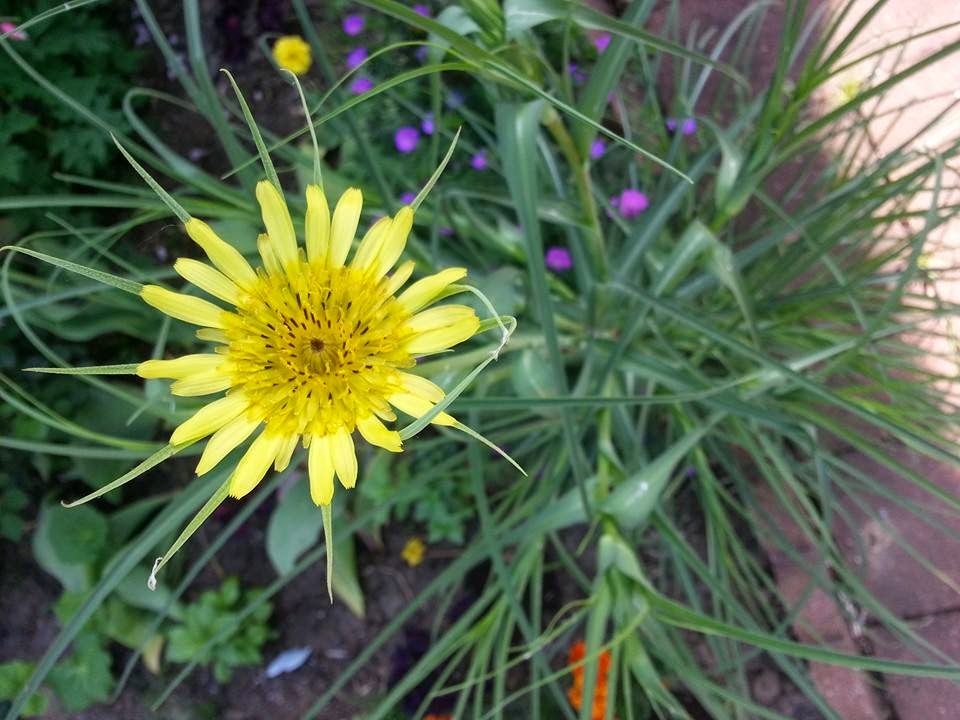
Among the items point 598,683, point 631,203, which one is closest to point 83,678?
point 598,683

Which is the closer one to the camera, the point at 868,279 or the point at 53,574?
the point at 868,279

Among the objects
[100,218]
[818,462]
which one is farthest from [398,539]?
[100,218]

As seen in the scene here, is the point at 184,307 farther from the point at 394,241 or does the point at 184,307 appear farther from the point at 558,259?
the point at 558,259

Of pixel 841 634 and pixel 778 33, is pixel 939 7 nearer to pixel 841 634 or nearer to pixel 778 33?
pixel 778 33

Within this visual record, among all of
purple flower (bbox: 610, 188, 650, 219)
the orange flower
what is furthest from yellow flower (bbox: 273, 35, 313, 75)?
the orange flower

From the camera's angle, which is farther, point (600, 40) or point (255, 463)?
point (600, 40)
